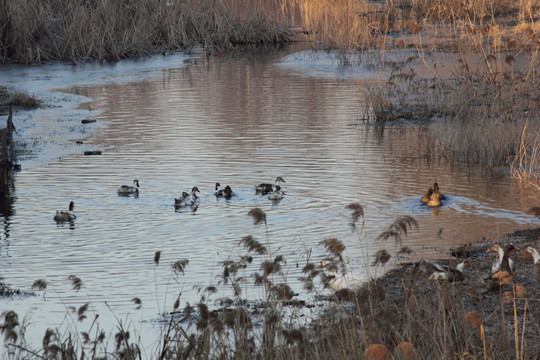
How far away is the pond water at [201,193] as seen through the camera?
8602mm

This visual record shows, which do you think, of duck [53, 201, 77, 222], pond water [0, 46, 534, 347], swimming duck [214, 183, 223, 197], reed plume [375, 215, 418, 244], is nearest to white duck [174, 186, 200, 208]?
pond water [0, 46, 534, 347]

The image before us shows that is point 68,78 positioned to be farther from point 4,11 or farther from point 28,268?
point 28,268

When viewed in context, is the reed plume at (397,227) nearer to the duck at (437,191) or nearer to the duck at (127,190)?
the duck at (437,191)

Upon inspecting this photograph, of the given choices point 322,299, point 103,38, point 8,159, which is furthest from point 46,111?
point 322,299

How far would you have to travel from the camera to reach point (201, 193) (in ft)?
41.0

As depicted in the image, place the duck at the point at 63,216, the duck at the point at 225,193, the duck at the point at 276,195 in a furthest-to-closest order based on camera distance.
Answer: the duck at the point at 225,193 < the duck at the point at 276,195 < the duck at the point at 63,216

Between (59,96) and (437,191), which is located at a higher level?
(59,96)

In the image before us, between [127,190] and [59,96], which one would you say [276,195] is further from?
[59,96]

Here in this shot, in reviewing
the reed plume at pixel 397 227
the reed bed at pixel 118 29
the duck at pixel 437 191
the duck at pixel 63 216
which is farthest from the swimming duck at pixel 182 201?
the reed bed at pixel 118 29

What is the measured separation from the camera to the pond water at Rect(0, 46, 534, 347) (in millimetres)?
8602

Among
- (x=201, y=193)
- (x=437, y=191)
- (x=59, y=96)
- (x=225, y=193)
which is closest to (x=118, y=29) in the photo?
(x=59, y=96)

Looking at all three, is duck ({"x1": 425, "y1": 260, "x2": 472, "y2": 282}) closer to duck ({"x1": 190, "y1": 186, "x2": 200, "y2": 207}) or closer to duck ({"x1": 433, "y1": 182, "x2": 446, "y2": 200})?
duck ({"x1": 433, "y1": 182, "x2": 446, "y2": 200})

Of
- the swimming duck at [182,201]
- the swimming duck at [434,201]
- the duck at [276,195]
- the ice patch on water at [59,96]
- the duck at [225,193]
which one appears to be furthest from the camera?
the ice patch on water at [59,96]

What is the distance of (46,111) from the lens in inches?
808
